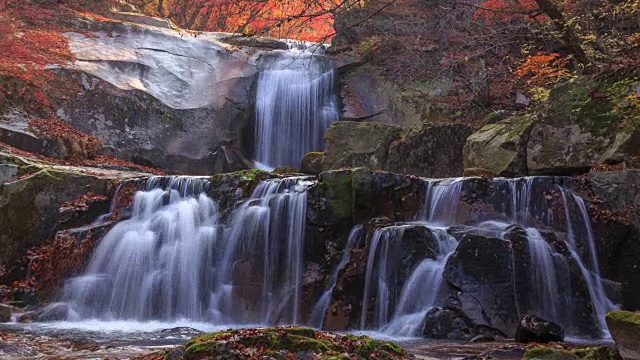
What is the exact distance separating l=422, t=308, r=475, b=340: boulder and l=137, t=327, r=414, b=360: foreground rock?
3.02m

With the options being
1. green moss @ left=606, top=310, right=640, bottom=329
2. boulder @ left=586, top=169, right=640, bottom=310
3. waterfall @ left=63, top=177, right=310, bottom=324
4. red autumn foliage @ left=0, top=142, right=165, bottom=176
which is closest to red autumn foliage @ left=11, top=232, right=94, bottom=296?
waterfall @ left=63, top=177, right=310, bottom=324

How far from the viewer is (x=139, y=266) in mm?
9555

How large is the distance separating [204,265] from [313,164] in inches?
202

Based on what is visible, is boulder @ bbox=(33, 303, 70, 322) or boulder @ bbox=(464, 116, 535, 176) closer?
boulder @ bbox=(33, 303, 70, 322)

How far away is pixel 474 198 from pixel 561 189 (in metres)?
1.29

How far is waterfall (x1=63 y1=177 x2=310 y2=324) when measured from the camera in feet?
29.5

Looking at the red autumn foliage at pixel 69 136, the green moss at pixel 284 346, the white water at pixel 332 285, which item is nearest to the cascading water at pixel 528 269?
the white water at pixel 332 285

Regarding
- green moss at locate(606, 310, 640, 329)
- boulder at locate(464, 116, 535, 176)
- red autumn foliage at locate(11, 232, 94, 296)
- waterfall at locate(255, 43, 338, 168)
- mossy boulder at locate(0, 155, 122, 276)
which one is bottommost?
green moss at locate(606, 310, 640, 329)

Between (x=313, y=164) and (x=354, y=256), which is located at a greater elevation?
(x=313, y=164)

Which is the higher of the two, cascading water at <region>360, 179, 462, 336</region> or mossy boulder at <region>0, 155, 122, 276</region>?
mossy boulder at <region>0, 155, 122, 276</region>

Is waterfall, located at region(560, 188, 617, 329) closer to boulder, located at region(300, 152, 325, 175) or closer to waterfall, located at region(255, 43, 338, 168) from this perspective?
boulder, located at region(300, 152, 325, 175)

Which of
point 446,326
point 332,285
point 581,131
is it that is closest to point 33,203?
point 332,285

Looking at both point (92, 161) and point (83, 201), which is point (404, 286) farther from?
point (92, 161)

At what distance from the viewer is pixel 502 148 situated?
1088 cm
